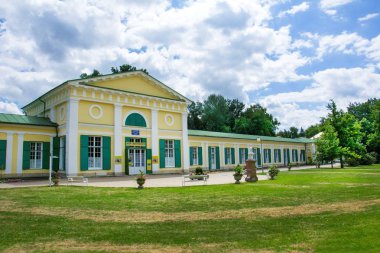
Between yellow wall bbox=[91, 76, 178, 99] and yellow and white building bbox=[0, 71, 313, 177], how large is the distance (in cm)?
8

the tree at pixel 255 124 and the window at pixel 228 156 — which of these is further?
the tree at pixel 255 124

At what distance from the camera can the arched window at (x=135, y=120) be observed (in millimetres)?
25922

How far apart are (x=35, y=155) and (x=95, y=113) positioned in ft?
16.3

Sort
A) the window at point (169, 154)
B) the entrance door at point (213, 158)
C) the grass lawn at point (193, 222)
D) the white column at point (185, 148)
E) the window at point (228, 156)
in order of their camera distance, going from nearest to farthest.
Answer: the grass lawn at point (193, 222) → the window at point (169, 154) → the white column at point (185, 148) → the entrance door at point (213, 158) → the window at point (228, 156)

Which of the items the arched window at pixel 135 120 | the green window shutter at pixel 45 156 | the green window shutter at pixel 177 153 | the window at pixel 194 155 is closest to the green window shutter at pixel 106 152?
the arched window at pixel 135 120

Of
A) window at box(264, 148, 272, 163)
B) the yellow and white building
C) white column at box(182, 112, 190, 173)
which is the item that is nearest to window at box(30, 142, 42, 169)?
the yellow and white building

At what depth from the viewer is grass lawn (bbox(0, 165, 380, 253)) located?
5.70m

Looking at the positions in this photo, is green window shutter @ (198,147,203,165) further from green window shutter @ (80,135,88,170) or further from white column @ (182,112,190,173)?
green window shutter @ (80,135,88,170)

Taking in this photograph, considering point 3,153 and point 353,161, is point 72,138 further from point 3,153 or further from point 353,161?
point 353,161

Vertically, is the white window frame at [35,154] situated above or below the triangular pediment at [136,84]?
below

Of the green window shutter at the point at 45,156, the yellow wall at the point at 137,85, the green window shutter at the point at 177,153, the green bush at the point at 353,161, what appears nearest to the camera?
the green window shutter at the point at 45,156

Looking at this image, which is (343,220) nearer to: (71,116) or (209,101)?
(71,116)

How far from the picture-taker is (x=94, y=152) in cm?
2359

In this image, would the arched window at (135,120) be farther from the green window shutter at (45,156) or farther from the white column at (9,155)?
the white column at (9,155)
